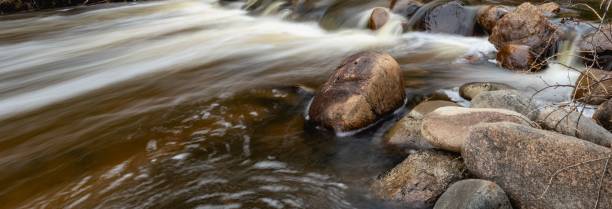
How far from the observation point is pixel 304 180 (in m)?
3.99

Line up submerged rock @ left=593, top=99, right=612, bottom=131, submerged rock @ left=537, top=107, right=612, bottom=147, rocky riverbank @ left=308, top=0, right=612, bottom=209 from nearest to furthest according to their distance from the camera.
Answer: rocky riverbank @ left=308, top=0, right=612, bottom=209
submerged rock @ left=537, top=107, right=612, bottom=147
submerged rock @ left=593, top=99, right=612, bottom=131

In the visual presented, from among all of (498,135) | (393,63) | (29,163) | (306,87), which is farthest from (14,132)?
(498,135)

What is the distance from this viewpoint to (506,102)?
4371mm

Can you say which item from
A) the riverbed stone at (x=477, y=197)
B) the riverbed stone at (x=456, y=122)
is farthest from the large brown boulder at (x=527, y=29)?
the riverbed stone at (x=477, y=197)

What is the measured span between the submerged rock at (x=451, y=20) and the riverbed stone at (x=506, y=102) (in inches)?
147

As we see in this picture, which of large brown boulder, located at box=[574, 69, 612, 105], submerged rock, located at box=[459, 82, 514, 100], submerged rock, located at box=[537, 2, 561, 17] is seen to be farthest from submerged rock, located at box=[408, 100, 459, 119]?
submerged rock, located at box=[537, 2, 561, 17]

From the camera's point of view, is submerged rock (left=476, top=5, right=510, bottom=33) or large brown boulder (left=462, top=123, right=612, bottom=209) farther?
submerged rock (left=476, top=5, right=510, bottom=33)

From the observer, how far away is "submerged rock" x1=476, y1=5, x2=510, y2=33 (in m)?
7.63

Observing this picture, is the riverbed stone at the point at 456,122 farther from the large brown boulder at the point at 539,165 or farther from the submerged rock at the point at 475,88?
the submerged rock at the point at 475,88

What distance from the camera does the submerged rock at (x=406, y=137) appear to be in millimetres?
4289

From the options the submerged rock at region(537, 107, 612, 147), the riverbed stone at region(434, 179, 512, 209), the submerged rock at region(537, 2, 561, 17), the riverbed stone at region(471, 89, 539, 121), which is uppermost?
the submerged rock at region(537, 2, 561, 17)

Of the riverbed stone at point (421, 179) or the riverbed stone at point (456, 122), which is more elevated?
the riverbed stone at point (456, 122)

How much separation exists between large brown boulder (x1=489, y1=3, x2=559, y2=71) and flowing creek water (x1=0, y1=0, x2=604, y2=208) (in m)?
0.45

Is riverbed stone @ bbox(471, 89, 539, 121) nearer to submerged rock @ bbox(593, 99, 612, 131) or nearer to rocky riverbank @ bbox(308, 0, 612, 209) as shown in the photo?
rocky riverbank @ bbox(308, 0, 612, 209)
